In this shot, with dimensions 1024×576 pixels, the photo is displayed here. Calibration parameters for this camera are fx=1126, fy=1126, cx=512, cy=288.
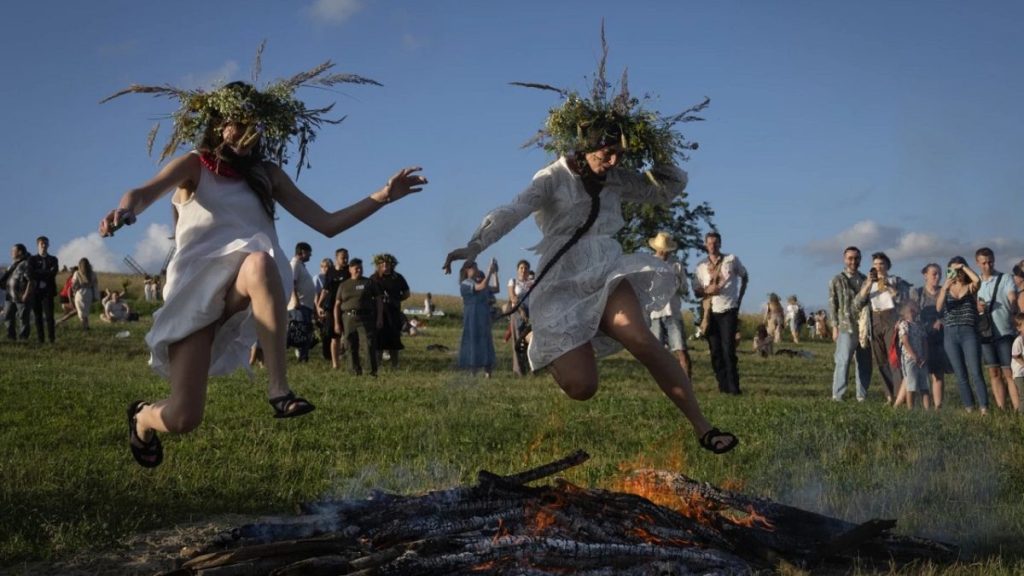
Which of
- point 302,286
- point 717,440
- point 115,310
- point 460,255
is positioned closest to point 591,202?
point 460,255

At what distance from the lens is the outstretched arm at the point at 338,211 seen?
6.27 meters

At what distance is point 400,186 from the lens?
6262mm

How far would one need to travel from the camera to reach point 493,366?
63.0ft

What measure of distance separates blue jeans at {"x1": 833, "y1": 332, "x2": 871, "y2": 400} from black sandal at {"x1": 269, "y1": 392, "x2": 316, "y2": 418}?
1045 cm

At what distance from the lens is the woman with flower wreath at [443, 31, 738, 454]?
701 centimetres

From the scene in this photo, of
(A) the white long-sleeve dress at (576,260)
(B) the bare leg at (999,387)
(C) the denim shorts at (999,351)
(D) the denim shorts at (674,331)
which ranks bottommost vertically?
(B) the bare leg at (999,387)

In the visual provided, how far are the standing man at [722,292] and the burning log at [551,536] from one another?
8.96 metres

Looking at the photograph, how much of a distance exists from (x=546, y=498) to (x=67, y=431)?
6600mm

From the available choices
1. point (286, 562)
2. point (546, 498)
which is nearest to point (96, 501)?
point (286, 562)

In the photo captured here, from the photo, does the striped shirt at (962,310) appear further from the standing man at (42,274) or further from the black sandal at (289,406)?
the standing man at (42,274)

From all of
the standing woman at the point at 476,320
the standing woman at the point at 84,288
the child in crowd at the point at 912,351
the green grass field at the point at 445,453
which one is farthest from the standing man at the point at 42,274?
the child in crowd at the point at 912,351

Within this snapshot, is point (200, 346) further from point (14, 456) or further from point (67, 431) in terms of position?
point (67, 431)

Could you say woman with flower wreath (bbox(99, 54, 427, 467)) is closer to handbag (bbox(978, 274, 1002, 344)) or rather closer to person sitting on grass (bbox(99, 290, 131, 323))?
handbag (bbox(978, 274, 1002, 344))

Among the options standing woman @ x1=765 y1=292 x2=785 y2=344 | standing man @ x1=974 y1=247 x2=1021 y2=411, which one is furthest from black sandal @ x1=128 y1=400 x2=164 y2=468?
standing woman @ x1=765 y1=292 x2=785 y2=344
